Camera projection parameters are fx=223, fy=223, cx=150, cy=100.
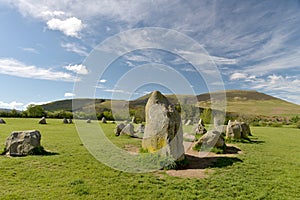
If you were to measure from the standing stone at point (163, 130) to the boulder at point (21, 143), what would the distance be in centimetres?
590

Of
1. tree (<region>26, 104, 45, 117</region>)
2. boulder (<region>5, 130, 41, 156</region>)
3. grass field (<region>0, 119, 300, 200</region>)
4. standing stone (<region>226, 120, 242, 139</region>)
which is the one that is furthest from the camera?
tree (<region>26, 104, 45, 117</region>)

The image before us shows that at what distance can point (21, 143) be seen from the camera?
11516mm

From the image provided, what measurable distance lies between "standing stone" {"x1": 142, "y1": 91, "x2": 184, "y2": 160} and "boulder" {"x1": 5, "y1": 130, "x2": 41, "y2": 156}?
232 inches

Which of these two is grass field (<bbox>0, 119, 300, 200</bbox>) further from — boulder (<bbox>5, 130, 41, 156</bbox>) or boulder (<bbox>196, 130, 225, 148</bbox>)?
boulder (<bbox>196, 130, 225, 148</bbox>)

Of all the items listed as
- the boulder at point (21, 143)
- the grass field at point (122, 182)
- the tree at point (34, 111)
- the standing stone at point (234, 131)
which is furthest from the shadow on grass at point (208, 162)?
the tree at point (34, 111)

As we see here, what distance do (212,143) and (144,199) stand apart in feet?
28.2

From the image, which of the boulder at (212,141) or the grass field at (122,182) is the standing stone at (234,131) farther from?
the grass field at (122,182)

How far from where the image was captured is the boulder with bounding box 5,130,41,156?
11.3 m

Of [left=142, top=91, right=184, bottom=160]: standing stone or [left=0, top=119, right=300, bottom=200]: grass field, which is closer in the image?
[left=0, top=119, right=300, bottom=200]: grass field

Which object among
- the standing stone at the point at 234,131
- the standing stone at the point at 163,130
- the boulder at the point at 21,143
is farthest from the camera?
the standing stone at the point at 234,131

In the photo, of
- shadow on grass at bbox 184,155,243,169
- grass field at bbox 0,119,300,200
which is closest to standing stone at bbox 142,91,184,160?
shadow on grass at bbox 184,155,243,169

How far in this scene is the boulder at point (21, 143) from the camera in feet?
37.1

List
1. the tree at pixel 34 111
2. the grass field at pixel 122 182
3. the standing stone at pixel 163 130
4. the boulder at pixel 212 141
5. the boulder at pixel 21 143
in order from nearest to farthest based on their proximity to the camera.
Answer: the grass field at pixel 122 182 < the standing stone at pixel 163 130 < the boulder at pixel 21 143 < the boulder at pixel 212 141 < the tree at pixel 34 111

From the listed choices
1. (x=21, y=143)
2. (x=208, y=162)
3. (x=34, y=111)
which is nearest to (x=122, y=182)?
(x=208, y=162)
